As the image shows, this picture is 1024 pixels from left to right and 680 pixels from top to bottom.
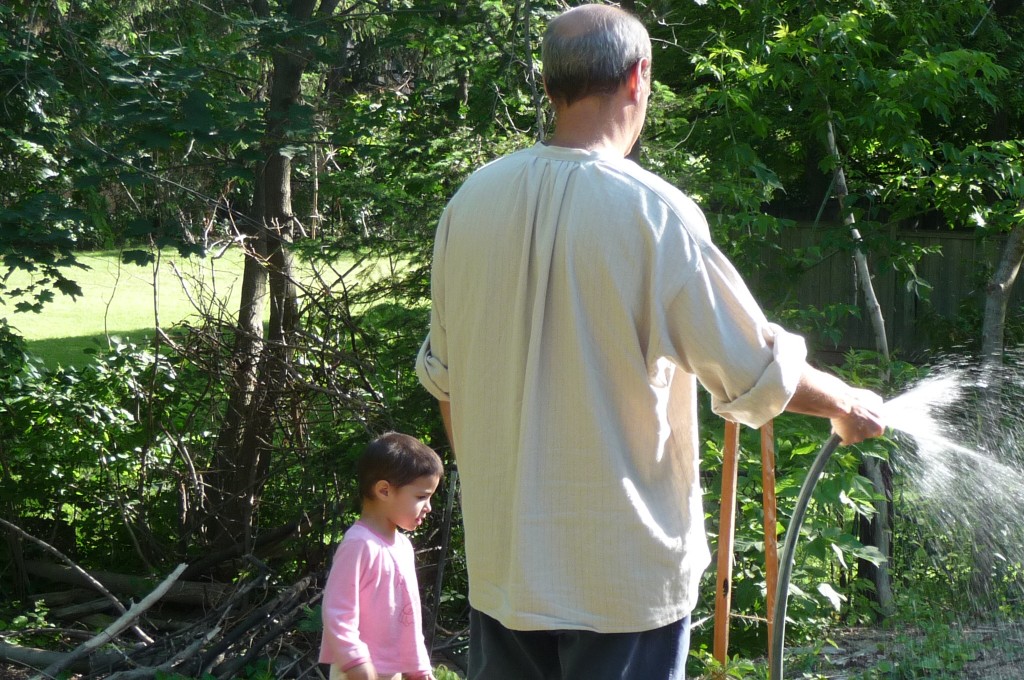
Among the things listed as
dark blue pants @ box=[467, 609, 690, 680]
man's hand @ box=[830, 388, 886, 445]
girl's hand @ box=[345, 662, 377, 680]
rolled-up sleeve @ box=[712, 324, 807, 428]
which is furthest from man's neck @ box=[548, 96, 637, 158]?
girl's hand @ box=[345, 662, 377, 680]

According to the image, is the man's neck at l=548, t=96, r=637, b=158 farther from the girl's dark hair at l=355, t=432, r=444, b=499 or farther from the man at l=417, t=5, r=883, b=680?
the girl's dark hair at l=355, t=432, r=444, b=499

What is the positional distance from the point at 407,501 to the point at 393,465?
4.3 inches

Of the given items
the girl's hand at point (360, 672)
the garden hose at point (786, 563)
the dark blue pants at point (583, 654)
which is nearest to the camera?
the dark blue pants at point (583, 654)

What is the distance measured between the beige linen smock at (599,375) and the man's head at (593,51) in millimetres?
111

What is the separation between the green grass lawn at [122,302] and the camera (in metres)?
5.42

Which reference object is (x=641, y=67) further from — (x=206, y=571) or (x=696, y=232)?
(x=206, y=571)

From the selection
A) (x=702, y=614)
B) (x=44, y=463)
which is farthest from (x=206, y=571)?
(x=702, y=614)

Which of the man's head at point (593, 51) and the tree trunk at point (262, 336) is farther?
the tree trunk at point (262, 336)

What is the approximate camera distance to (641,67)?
1705 mm

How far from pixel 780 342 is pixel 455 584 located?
358cm

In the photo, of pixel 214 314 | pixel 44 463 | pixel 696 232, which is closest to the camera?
pixel 696 232

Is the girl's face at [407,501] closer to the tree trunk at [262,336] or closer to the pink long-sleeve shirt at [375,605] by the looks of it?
the pink long-sleeve shirt at [375,605]

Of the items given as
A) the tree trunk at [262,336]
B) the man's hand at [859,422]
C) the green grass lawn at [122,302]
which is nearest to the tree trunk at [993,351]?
the tree trunk at [262,336]

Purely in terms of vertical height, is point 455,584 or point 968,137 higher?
point 968,137
